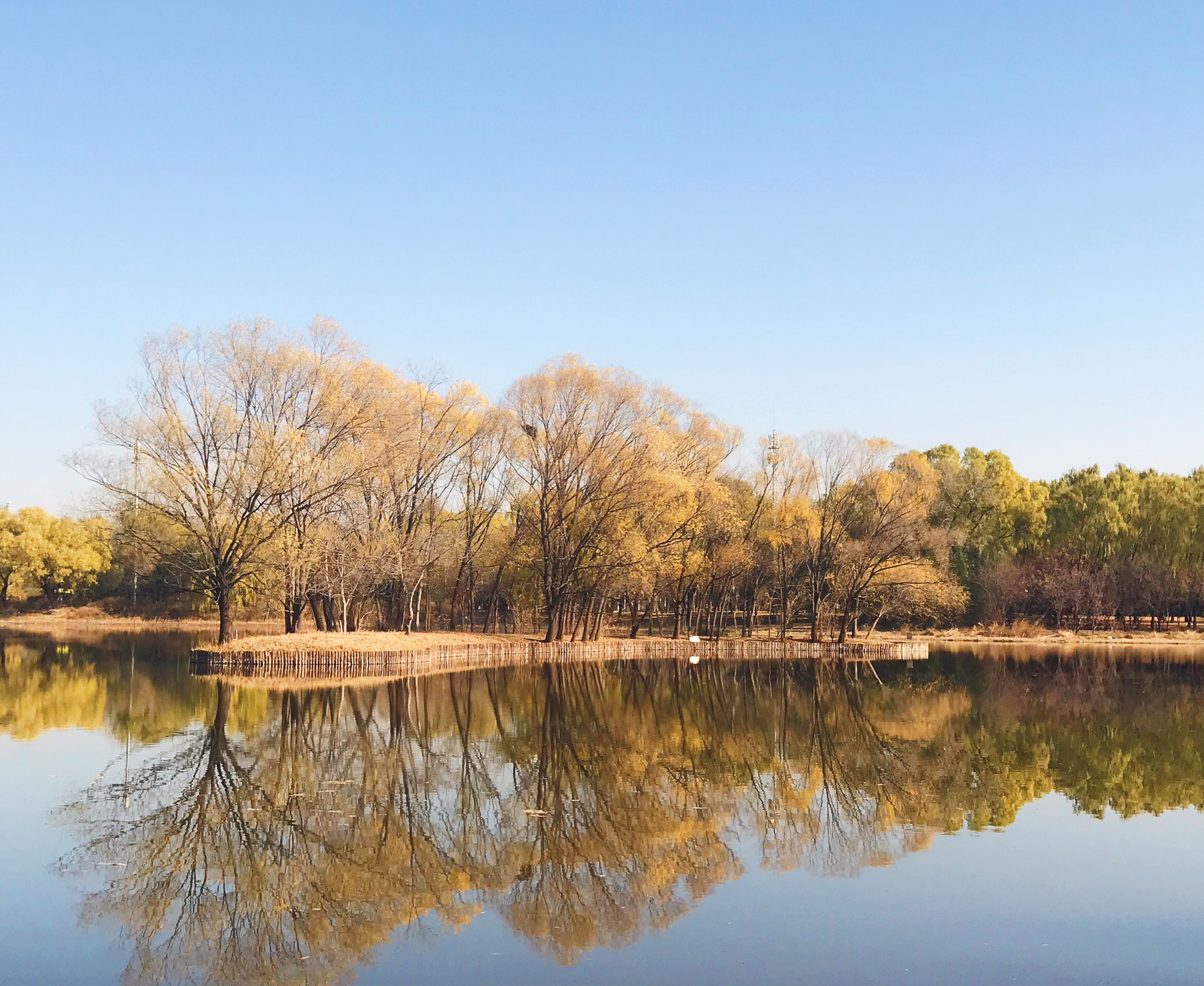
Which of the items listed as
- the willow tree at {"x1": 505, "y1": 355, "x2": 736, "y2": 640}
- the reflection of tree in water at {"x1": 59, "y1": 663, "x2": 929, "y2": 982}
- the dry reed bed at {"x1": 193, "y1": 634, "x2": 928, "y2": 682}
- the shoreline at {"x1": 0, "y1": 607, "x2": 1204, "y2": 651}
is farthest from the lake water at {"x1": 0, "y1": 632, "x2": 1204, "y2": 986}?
the willow tree at {"x1": 505, "y1": 355, "x2": 736, "y2": 640}

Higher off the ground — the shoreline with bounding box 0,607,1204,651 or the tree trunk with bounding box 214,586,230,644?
the tree trunk with bounding box 214,586,230,644

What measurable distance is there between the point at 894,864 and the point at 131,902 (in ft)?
27.9

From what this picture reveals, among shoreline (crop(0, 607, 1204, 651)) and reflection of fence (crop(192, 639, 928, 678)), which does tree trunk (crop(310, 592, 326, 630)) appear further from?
reflection of fence (crop(192, 639, 928, 678))

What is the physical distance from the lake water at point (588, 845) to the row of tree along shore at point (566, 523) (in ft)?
40.5

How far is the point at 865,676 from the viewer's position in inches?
1486

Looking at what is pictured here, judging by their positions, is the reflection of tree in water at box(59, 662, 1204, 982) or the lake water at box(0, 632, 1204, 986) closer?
the lake water at box(0, 632, 1204, 986)

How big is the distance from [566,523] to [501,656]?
7.27m

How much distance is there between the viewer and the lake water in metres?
9.33

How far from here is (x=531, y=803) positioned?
50.4ft

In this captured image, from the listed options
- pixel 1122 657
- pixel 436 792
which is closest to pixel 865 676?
pixel 1122 657

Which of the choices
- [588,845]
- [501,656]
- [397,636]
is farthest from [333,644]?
[588,845]

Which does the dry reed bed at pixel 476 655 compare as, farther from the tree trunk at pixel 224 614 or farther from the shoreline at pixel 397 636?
the tree trunk at pixel 224 614

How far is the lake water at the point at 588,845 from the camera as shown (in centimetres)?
933

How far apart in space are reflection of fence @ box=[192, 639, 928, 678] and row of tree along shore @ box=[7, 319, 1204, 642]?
80.6 inches
